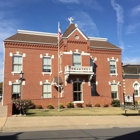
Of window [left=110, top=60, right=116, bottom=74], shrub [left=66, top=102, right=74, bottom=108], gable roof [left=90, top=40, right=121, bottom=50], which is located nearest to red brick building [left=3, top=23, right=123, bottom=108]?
shrub [left=66, top=102, right=74, bottom=108]

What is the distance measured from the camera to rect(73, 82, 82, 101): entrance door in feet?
85.3

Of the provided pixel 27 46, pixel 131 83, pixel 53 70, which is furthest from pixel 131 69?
A: pixel 27 46

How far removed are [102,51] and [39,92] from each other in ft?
39.3

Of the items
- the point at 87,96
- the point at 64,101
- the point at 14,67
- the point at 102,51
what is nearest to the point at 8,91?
the point at 14,67

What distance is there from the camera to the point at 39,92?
27062mm

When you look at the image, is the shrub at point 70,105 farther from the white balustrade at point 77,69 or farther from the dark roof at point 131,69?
the dark roof at point 131,69

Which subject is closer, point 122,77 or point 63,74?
point 63,74

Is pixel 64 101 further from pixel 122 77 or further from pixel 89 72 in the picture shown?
pixel 122 77

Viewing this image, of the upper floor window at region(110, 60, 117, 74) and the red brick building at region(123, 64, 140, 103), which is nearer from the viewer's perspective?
the upper floor window at region(110, 60, 117, 74)

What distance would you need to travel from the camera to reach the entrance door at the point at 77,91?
85.3ft

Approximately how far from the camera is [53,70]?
28281 mm

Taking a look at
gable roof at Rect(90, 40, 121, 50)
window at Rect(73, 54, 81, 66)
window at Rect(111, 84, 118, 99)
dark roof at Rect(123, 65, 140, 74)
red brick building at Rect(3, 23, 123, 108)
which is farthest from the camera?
dark roof at Rect(123, 65, 140, 74)

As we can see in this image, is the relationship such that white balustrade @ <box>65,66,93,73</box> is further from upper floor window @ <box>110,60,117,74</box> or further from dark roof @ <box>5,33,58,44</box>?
upper floor window @ <box>110,60,117,74</box>

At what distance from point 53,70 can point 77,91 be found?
499 centimetres
